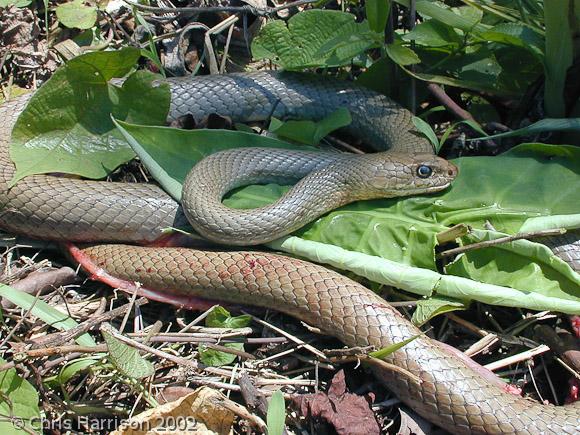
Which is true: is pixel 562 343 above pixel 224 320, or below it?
below

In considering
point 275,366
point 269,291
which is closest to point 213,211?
point 269,291

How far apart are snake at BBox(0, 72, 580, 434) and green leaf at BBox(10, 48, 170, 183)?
0.14 metres

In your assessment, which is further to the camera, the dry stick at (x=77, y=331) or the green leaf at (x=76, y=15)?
the green leaf at (x=76, y=15)

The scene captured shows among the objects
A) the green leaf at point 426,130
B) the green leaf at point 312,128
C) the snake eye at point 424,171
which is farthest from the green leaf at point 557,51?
the green leaf at point 312,128

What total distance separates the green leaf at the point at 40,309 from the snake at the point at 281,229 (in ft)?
1.15

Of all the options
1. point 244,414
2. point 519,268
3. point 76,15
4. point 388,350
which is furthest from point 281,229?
point 76,15

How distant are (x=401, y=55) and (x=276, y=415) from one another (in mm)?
2311

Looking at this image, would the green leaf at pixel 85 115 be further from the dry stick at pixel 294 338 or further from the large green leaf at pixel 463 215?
the dry stick at pixel 294 338

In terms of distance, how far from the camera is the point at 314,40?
498 centimetres

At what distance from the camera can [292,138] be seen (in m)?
4.93

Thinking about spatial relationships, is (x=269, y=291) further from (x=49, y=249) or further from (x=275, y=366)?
(x=49, y=249)

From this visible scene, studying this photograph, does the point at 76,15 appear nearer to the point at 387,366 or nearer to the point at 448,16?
the point at 448,16

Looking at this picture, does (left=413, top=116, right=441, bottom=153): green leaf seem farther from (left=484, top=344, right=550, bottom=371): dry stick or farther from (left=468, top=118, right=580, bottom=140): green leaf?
(left=484, top=344, right=550, bottom=371): dry stick

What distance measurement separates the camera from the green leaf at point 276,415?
323 cm
